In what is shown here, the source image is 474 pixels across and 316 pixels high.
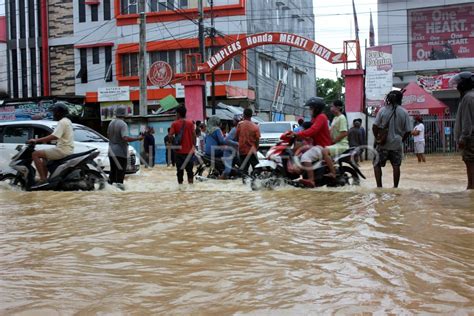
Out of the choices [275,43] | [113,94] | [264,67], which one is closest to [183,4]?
[264,67]

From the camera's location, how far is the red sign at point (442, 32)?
2756 centimetres

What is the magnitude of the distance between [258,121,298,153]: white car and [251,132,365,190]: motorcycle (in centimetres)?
969

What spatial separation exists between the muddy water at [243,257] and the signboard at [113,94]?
23111 mm

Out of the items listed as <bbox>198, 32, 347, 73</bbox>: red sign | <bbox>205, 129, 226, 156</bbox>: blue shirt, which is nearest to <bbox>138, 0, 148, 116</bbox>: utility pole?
<bbox>198, 32, 347, 73</bbox>: red sign

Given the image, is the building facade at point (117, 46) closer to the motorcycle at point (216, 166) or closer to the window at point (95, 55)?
the window at point (95, 55)

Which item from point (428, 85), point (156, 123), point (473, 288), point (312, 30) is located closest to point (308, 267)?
point (473, 288)

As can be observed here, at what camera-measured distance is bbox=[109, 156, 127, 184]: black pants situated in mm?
10125

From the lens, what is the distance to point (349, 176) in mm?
9578

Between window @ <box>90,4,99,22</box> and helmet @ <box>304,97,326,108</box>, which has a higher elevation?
window @ <box>90,4,99,22</box>

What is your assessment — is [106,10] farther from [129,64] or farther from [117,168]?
[117,168]

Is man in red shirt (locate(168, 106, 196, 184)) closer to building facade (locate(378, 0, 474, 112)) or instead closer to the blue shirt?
the blue shirt

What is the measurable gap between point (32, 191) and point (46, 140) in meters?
1.11

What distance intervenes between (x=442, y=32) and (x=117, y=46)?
17.6m

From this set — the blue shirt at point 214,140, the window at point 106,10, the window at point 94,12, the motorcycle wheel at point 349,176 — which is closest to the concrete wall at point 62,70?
the window at point 94,12
